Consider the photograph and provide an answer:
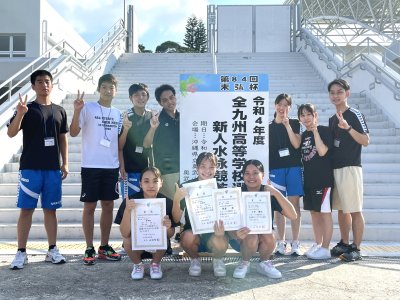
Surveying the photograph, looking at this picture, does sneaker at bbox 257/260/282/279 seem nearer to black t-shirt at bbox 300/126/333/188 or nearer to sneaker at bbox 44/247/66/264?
black t-shirt at bbox 300/126/333/188

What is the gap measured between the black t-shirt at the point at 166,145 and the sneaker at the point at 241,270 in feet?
4.71

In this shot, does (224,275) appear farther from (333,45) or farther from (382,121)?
(333,45)

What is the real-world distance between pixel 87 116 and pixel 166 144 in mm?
959

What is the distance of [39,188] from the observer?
13.6 ft

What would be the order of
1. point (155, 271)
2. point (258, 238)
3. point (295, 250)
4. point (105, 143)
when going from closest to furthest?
point (155, 271) < point (258, 238) < point (105, 143) < point (295, 250)

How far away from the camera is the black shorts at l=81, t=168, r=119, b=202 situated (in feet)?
14.1

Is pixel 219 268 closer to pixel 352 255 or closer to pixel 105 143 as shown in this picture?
pixel 352 255

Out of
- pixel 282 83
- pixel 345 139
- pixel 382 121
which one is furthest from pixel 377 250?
pixel 282 83

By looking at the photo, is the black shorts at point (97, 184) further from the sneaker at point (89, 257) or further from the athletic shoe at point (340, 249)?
the athletic shoe at point (340, 249)

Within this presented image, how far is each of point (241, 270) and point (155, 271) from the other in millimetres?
819

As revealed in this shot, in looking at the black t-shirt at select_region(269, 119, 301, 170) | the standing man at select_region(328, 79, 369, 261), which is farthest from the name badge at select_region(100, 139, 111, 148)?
the standing man at select_region(328, 79, 369, 261)

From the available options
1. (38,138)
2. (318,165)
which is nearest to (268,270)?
(318,165)

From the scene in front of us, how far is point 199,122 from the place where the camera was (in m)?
4.45

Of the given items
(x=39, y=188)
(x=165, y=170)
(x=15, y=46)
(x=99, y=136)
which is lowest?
(x=39, y=188)
